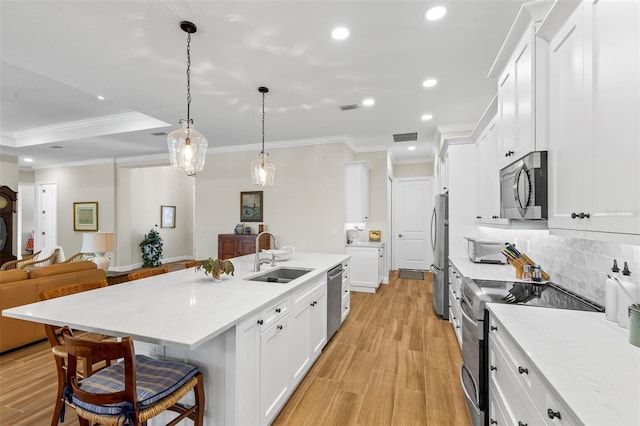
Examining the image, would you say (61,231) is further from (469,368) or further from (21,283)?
(469,368)

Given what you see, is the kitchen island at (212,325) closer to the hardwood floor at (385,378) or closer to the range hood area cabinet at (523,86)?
the hardwood floor at (385,378)

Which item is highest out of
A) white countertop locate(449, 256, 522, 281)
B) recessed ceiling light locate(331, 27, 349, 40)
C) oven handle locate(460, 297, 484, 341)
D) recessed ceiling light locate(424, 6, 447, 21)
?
A: recessed ceiling light locate(331, 27, 349, 40)

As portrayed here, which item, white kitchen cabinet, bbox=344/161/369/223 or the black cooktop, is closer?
the black cooktop

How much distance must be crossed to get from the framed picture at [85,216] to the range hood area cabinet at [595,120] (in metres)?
9.44

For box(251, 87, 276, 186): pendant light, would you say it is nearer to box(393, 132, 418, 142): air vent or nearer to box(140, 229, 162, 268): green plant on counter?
box(393, 132, 418, 142): air vent

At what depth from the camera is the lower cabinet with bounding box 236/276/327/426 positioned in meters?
1.62

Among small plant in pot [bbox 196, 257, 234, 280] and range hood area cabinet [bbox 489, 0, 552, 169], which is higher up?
range hood area cabinet [bbox 489, 0, 552, 169]

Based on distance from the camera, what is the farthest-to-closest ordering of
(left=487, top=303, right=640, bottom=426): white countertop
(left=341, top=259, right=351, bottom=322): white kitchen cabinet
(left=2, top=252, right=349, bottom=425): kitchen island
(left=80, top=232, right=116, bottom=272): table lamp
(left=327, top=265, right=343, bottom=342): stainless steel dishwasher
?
(left=80, top=232, right=116, bottom=272): table lamp, (left=341, top=259, right=351, bottom=322): white kitchen cabinet, (left=327, top=265, right=343, bottom=342): stainless steel dishwasher, (left=2, top=252, right=349, bottom=425): kitchen island, (left=487, top=303, right=640, bottom=426): white countertop

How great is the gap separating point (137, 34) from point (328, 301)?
3.02 m

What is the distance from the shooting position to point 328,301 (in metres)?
3.15

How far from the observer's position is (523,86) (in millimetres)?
1809

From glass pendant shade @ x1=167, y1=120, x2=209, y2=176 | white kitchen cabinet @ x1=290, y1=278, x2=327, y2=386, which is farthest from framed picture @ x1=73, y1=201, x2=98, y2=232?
white kitchen cabinet @ x1=290, y1=278, x2=327, y2=386

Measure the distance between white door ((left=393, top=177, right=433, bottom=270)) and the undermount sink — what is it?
16.3 feet

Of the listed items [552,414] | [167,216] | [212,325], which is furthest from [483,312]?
[167,216]
